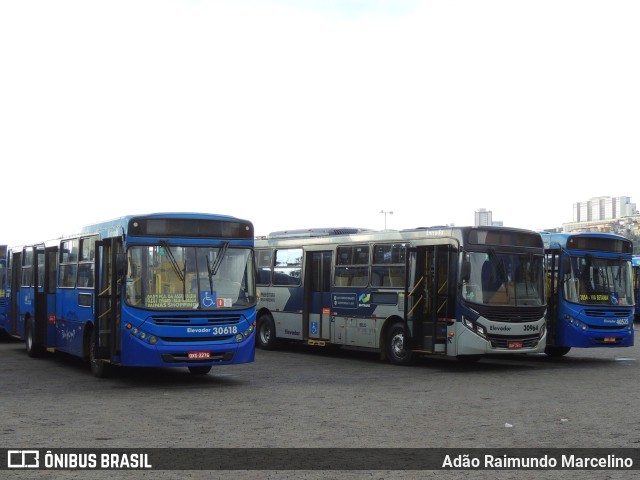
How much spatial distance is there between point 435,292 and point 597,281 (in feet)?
15.4

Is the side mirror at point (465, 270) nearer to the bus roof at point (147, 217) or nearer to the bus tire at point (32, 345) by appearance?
the bus roof at point (147, 217)

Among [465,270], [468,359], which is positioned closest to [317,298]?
[468,359]

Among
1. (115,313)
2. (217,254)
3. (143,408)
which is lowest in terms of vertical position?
(143,408)

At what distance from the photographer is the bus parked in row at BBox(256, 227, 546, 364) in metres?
19.3

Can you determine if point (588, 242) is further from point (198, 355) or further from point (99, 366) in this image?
point (99, 366)

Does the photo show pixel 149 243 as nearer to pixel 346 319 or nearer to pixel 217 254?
pixel 217 254

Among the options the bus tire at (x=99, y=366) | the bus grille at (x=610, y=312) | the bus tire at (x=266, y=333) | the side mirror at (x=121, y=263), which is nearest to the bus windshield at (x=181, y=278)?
the side mirror at (x=121, y=263)

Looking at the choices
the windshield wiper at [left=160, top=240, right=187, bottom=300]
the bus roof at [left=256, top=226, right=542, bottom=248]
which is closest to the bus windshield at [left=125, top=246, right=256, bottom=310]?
the windshield wiper at [left=160, top=240, right=187, bottom=300]

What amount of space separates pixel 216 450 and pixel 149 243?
680 cm

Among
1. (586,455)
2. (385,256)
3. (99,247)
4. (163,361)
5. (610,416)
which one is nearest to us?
(586,455)

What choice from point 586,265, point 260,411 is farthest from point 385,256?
point 260,411

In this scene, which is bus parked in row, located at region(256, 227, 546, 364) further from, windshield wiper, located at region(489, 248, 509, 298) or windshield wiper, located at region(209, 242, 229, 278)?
windshield wiper, located at region(209, 242, 229, 278)

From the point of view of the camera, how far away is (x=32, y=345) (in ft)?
74.9

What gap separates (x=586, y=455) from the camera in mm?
9602
